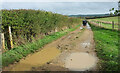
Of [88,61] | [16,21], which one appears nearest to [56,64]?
[88,61]

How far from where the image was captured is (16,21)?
291 inches

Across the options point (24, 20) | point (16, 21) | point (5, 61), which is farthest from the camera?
point (24, 20)

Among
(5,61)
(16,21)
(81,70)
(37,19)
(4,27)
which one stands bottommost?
(81,70)

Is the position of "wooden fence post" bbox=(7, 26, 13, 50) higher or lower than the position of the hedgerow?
lower

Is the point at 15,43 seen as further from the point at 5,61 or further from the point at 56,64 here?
the point at 56,64

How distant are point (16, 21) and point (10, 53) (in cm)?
230

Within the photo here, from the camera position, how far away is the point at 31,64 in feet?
17.9

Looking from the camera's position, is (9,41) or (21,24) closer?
(9,41)

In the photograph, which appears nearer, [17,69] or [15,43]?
[17,69]

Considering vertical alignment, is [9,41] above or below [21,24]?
below

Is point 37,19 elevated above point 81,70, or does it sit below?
above

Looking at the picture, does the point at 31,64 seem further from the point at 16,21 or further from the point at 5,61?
the point at 16,21

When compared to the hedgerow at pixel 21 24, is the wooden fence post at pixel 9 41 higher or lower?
lower

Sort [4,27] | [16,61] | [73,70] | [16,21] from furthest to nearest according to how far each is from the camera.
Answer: [16,21] < [4,27] < [16,61] < [73,70]
